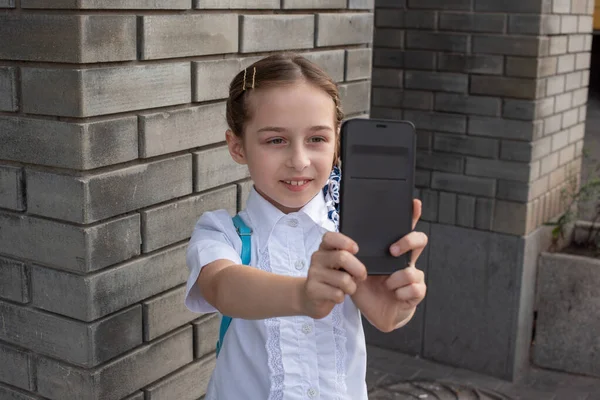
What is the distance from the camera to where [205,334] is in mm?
3086

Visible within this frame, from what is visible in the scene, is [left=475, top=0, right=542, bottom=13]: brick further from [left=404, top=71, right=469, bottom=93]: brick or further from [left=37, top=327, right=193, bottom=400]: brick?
[left=37, top=327, right=193, bottom=400]: brick

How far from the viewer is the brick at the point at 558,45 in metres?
5.46

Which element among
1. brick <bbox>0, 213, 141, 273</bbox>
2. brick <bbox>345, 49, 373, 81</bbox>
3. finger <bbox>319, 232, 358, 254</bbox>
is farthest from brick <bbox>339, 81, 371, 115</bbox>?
finger <bbox>319, 232, 358, 254</bbox>

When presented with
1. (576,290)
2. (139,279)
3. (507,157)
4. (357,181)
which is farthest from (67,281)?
(576,290)

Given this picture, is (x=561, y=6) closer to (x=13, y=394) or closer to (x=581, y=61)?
(x=581, y=61)

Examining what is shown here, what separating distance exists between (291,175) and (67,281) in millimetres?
910

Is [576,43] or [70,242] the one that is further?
[576,43]

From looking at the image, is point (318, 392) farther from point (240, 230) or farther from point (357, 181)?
point (357, 181)

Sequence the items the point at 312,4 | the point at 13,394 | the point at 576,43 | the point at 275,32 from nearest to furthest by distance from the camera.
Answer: the point at 13,394 → the point at 275,32 → the point at 312,4 → the point at 576,43

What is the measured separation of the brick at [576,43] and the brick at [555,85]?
231mm

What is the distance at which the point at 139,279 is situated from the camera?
2.73 meters

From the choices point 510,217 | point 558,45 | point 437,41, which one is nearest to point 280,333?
point 510,217

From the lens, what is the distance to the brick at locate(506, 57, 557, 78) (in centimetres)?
530

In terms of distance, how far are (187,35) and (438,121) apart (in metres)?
3.14
